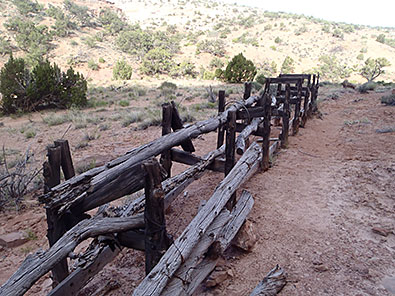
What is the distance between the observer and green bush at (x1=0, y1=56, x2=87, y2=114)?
13.2 meters

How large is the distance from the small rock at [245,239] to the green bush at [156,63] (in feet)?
80.1

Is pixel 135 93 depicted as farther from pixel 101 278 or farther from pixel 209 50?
pixel 209 50

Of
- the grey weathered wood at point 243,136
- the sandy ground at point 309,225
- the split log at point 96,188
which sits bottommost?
the sandy ground at point 309,225

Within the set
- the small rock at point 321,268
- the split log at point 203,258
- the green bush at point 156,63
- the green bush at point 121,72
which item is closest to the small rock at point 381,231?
the small rock at point 321,268

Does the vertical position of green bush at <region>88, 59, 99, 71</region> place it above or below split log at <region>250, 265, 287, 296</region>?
above

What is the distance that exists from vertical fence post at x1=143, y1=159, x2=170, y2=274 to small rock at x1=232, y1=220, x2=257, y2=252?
4.04 ft

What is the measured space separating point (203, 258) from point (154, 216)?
0.97 meters

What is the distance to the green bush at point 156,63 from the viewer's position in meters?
25.8

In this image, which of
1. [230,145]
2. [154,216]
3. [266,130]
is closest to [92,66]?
[266,130]

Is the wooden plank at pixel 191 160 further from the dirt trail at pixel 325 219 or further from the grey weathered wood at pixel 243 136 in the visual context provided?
the dirt trail at pixel 325 219

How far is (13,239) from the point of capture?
3998 mm

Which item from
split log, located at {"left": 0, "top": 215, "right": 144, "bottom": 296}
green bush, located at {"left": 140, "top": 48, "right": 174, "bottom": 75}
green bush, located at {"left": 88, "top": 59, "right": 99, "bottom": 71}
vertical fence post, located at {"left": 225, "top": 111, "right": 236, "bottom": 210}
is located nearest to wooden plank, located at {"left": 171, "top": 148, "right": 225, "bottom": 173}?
vertical fence post, located at {"left": 225, "top": 111, "right": 236, "bottom": 210}

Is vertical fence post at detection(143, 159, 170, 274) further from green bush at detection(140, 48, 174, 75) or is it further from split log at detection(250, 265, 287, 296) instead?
green bush at detection(140, 48, 174, 75)

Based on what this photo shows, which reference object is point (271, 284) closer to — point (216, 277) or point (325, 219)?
point (216, 277)
